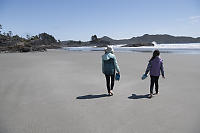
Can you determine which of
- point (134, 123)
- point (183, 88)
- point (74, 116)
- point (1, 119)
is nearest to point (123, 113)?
point (134, 123)

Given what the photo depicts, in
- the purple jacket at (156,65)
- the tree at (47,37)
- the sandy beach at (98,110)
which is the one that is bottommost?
the sandy beach at (98,110)

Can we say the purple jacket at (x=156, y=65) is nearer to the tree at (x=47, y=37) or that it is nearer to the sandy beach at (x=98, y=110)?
the sandy beach at (x=98, y=110)

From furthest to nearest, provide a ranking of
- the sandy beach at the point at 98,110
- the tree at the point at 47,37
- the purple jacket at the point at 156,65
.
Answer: the tree at the point at 47,37 < the purple jacket at the point at 156,65 < the sandy beach at the point at 98,110

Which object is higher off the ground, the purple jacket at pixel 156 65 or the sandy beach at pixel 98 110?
the purple jacket at pixel 156 65

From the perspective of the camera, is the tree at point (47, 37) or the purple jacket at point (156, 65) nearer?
the purple jacket at point (156, 65)

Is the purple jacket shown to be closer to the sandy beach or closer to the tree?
the sandy beach

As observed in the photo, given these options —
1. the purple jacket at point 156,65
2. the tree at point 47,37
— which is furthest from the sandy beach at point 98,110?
the tree at point 47,37

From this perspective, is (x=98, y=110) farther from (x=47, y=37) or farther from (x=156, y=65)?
(x=47, y=37)

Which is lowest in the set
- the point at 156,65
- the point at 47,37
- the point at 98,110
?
the point at 98,110

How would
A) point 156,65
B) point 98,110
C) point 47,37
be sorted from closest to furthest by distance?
point 98,110
point 156,65
point 47,37

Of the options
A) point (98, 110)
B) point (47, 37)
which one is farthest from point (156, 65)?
point (47, 37)

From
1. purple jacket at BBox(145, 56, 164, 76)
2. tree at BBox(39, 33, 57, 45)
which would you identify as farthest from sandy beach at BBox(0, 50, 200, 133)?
tree at BBox(39, 33, 57, 45)

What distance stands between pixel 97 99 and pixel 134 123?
6.38 ft

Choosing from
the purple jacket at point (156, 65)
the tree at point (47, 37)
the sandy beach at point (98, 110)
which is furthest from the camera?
the tree at point (47, 37)
